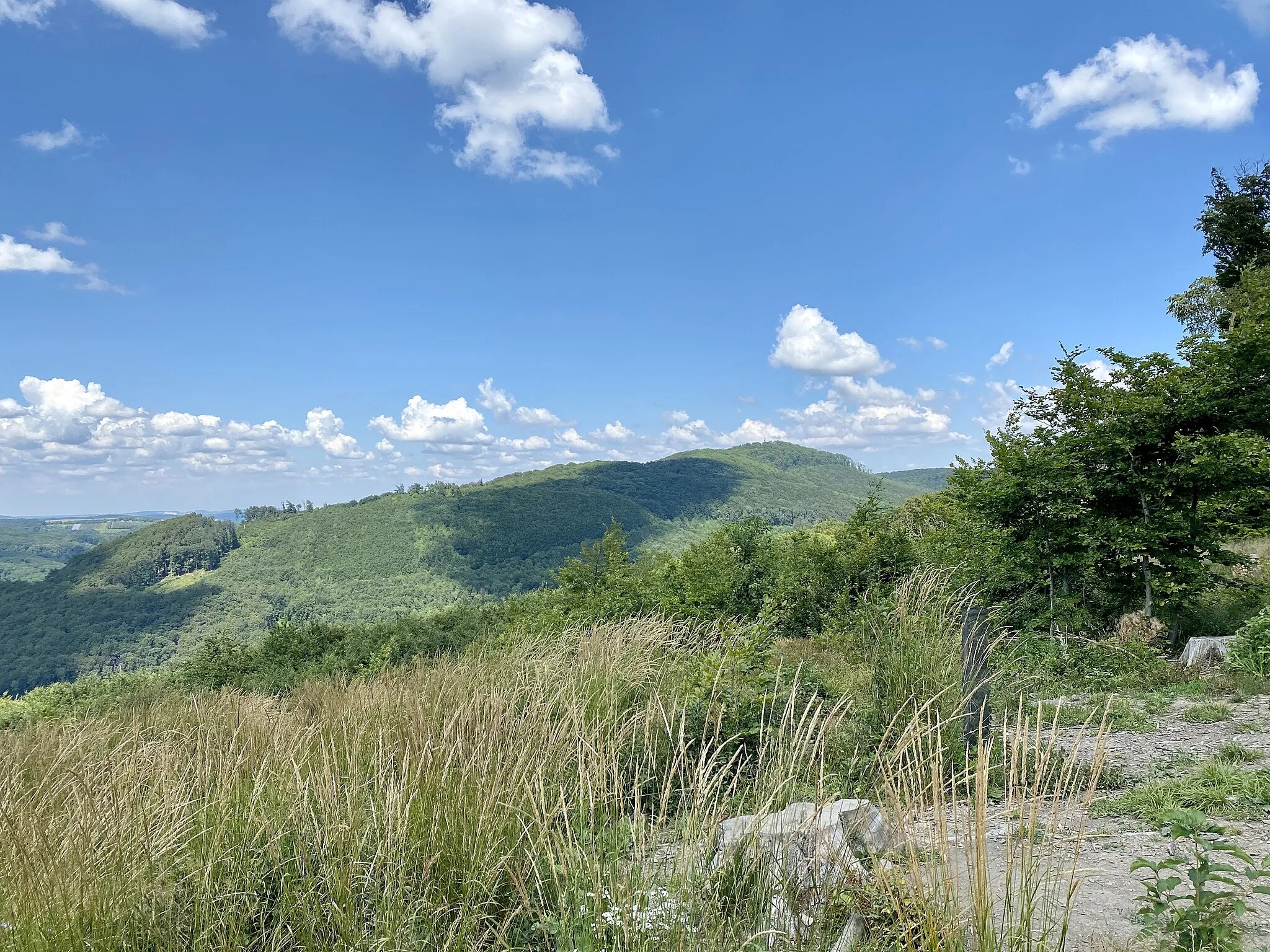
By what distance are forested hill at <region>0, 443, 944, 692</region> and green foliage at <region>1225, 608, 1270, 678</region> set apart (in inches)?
3049

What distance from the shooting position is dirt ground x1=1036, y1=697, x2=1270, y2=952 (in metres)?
2.21

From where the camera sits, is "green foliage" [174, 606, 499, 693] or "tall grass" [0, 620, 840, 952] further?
"green foliage" [174, 606, 499, 693]

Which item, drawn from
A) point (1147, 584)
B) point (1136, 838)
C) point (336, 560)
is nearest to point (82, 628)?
point (336, 560)

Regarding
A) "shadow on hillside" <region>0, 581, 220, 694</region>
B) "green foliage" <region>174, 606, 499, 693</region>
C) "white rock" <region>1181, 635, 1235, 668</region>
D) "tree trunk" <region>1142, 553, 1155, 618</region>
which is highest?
"tree trunk" <region>1142, 553, 1155, 618</region>

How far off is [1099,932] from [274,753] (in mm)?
3318

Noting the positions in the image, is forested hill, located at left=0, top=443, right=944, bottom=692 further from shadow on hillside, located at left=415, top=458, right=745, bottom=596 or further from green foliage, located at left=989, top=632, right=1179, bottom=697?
green foliage, located at left=989, top=632, right=1179, bottom=697

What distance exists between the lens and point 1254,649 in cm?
638

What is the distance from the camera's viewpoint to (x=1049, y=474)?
8562 millimetres

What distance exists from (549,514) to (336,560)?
36283mm

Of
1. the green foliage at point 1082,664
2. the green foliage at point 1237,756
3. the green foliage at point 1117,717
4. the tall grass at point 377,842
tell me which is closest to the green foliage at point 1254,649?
the green foliage at point 1082,664

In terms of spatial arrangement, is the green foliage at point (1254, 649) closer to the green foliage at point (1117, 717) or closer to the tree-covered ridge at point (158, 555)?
Answer: the green foliage at point (1117, 717)

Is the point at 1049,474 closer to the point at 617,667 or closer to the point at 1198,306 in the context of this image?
the point at 617,667

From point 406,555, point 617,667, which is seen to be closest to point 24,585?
point 406,555

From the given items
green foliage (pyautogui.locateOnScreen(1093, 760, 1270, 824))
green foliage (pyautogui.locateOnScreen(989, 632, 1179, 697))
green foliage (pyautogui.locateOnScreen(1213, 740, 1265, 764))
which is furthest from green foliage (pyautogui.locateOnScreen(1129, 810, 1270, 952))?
green foliage (pyautogui.locateOnScreen(989, 632, 1179, 697))
